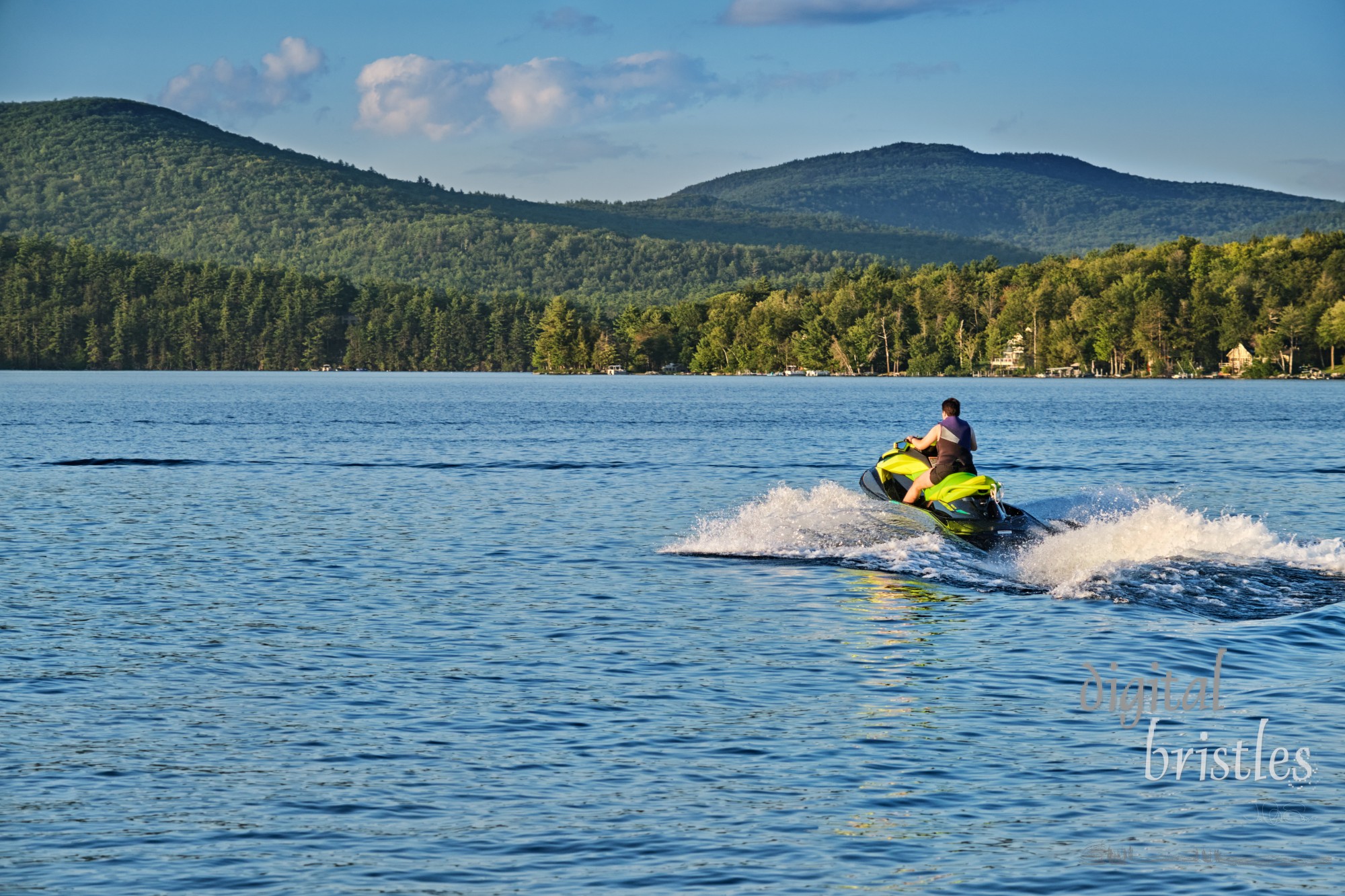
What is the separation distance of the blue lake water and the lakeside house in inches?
6567

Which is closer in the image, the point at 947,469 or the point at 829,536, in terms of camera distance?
the point at 947,469

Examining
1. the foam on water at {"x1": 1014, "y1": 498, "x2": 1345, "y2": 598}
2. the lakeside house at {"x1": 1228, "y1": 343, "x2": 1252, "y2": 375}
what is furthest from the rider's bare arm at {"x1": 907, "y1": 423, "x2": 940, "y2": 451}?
the lakeside house at {"x1": 1228, "y1": 343, "x2": 1252, "y2": 375}

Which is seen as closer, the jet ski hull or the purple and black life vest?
the jet ski hull

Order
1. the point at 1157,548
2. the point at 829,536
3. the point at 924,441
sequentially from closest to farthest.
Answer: the point at 1157,548, the point at 924,441, the point at 829,536

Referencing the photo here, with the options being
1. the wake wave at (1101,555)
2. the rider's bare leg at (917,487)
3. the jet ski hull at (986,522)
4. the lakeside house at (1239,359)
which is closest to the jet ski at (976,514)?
the jet ski hull at (986,522)

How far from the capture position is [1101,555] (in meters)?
23.0

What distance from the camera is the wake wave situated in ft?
67.8

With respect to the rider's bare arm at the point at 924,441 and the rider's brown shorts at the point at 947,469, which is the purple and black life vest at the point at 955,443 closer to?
the rider's brown shorts at the point at 947,469

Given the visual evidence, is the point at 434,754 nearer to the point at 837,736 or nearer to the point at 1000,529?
the point at 837,736

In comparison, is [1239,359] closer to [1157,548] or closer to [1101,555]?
[1157,548]

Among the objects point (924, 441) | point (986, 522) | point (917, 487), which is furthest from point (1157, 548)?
point (924, 441)

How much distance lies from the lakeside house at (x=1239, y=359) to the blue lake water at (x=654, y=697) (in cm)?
16679

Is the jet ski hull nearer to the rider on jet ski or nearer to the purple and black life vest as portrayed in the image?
the rider on jet ski

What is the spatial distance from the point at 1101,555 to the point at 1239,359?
185 m
